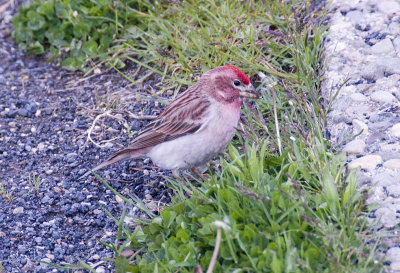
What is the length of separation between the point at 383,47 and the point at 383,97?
820 millimetres

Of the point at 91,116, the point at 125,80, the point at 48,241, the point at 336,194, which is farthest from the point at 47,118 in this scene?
the point at 336,194

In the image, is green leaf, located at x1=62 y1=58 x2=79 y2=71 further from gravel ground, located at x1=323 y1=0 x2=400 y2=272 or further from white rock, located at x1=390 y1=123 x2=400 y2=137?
white rock, located at x1=390 y1=123 x2=400 y2=137

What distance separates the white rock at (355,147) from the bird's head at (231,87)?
0.90 meters

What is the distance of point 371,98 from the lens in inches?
197

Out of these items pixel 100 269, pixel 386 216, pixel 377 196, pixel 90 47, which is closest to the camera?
pixel 386 216

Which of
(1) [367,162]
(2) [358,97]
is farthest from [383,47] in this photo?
(1) [367,162]

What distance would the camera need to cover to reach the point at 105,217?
4867 millimetres

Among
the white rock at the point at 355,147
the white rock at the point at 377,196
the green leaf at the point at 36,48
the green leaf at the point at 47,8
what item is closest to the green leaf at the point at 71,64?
the green leaf at the point at 36,48

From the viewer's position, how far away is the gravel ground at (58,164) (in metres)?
4.60

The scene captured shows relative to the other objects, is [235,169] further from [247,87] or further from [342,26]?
[342,26]

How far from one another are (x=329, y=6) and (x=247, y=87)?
171cm

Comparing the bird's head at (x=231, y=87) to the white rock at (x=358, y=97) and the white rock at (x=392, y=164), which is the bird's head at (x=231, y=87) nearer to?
the white rock at (x=358, y=97)

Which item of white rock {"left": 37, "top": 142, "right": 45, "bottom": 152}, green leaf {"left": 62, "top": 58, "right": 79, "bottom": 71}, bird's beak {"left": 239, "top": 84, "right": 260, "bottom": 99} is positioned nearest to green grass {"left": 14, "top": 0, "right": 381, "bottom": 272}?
bird's beak {"left": 239, "top": 84, "right": 260, "bottom": 99}

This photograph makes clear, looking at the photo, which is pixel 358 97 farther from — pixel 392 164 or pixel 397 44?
pixel 392 164
